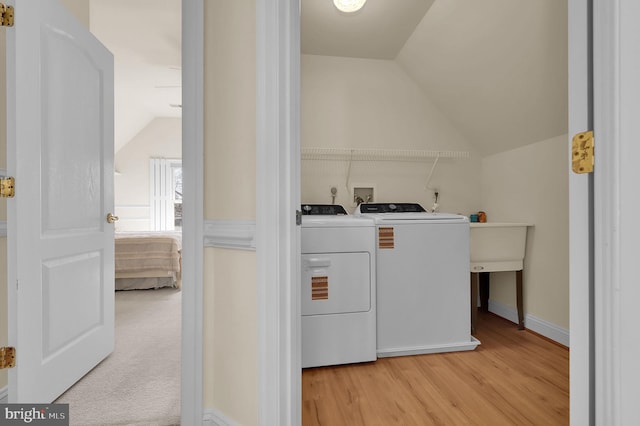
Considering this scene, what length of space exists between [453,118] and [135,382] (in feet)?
10.0

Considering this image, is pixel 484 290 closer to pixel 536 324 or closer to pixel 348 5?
pixel 536 324

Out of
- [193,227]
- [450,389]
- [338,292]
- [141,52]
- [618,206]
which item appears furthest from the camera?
[141,52]

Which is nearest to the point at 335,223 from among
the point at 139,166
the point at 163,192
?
the point at 163,192

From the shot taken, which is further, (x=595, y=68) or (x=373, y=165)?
(x=373, y=165)

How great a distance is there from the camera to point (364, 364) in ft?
6.73

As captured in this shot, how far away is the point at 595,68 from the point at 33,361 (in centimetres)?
198

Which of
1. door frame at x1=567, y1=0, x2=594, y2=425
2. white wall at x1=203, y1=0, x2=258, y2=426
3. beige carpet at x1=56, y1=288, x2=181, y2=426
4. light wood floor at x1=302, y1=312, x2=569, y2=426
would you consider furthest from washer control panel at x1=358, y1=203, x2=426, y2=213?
door frame at x1=567, y1=0, x2=594, y2=425

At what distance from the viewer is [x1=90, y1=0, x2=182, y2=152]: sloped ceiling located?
9.04 ft

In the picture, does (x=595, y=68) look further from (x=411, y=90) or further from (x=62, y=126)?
(x=411, y=90)

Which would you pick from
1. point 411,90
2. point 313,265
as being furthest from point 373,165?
point 313,265

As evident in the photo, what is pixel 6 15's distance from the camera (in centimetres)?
125

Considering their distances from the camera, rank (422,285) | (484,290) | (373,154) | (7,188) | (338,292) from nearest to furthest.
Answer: (7,188) < (338,292) < (422,285) < (373,154) < (484,290)

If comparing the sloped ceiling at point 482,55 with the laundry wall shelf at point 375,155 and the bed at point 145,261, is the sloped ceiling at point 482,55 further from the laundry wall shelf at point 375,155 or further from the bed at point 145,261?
the bed at point 145,261

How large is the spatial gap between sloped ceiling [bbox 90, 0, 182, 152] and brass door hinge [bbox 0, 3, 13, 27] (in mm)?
1669
